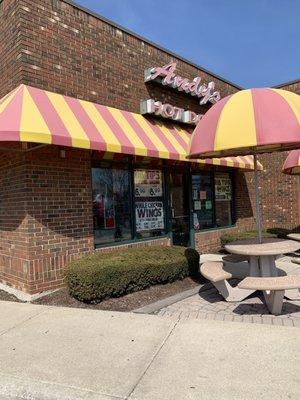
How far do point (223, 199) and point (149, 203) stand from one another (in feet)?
11.8

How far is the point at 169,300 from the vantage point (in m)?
6.25

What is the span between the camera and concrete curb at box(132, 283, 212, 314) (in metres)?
5.77

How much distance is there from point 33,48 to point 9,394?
18.2 ft

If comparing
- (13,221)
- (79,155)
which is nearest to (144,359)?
(13,221)

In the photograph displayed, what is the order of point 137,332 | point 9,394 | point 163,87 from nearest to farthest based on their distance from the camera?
point 9,394 → point 137,332 → point 163,87

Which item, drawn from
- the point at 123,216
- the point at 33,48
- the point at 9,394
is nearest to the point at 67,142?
the point at 33,48

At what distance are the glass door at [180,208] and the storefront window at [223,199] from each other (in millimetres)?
1502

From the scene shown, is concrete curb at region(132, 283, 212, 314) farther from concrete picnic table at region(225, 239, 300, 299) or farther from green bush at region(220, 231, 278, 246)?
green bush at region(220, 231, 278, 246)

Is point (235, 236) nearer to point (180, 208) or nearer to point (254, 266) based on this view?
point (180, 208)

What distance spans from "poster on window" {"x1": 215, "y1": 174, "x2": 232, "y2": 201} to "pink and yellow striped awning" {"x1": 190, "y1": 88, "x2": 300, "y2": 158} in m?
5.75

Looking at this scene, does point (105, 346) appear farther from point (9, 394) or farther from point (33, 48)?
point (33, 48)

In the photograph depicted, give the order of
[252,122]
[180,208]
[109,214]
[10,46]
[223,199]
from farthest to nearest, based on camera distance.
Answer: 1. [223,199]
2. [180,208]
3. [109,214]
4. [10,46]
5. [252,122]

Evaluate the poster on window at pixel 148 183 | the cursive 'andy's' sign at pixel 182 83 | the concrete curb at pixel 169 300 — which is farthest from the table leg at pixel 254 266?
the cursive 'andy's' sign at pixel 182 83

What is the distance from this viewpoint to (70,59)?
7.42 m
